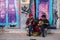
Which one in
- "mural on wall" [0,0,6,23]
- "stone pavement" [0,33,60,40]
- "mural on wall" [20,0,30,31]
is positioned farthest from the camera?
"mural on wall" [0,0,6,23]

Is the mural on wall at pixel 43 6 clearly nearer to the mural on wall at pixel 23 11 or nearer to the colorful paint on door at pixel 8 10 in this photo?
the mural on wall at pixel 23 11

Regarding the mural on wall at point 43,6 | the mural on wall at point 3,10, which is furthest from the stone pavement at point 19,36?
the mural on wall at point 43,6

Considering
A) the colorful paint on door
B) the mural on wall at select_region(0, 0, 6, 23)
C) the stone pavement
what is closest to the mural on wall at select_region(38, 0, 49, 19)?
the colorful paint on door

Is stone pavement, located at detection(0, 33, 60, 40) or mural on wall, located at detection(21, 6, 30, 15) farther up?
mural on wall, located at detection(21, 6, 30, 15)

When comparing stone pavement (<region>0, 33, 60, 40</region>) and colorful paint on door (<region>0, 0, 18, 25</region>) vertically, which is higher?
colorful paint on door (<region>0, 0, 18, 25</region>)

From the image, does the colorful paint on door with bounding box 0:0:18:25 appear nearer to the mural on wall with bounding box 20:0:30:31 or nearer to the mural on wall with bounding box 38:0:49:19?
the mural on wall with bounding box 20:0:30:31

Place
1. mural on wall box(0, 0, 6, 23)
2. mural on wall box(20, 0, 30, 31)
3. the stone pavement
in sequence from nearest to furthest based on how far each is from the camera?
the stone pavement → mural on wall box(20, 0, 30, 31) → mural on wall box(0, 0, 6, 23)

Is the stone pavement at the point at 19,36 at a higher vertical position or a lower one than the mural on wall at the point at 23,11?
lower

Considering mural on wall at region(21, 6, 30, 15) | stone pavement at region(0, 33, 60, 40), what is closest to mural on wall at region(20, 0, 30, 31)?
mural on wall at region(21, 6, 30, 15)

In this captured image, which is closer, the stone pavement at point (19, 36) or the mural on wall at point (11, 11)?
the stone pavement at point (19, 36)

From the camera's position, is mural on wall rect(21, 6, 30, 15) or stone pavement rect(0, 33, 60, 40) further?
mural on wall rect(21, 6, 30, 15)

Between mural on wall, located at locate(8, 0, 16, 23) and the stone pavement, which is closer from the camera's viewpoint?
the stone pavement

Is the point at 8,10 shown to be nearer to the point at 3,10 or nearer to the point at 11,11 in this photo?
the point at 11,11

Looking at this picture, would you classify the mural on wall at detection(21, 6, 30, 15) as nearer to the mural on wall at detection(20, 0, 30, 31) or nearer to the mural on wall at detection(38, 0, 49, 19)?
the mural on wall at detection(20, 0, 30, 31)
